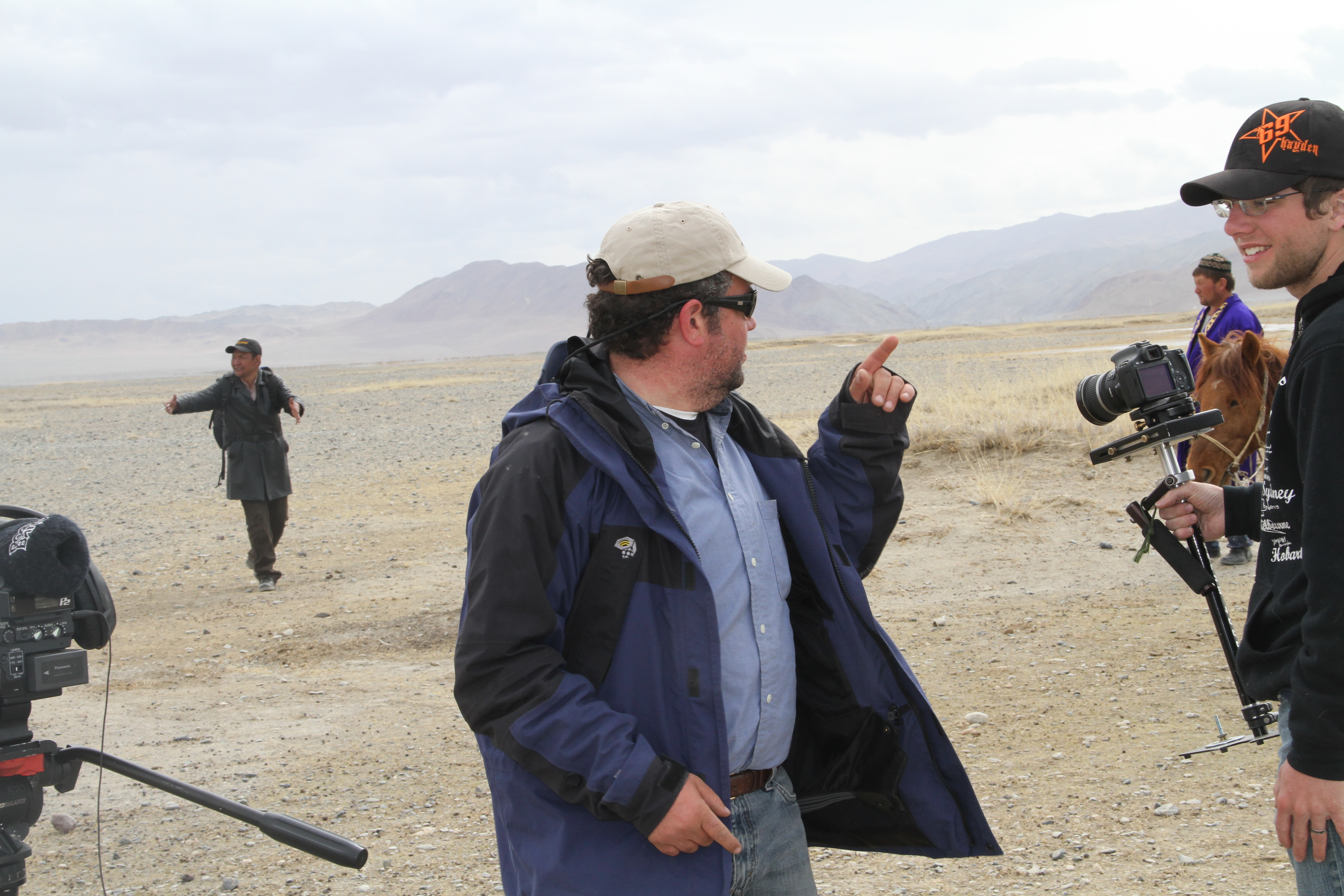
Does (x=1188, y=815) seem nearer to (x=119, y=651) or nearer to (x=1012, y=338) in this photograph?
(x=119, y=651)

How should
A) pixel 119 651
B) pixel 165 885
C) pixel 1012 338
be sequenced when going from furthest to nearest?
1. pixel 1012 338
2. pixel 119 651
3. pixel 165 885

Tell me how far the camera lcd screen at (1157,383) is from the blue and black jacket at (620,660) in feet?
2.66

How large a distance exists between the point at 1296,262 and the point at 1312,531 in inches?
22.0

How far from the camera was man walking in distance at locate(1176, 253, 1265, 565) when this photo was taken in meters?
7.06

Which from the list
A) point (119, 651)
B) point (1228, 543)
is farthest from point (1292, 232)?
point (119, 651)

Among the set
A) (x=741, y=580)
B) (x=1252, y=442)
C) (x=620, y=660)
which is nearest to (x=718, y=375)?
(x=741, y=580)

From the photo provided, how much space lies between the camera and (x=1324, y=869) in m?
1.93

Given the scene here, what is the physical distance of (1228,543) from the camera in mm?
7367

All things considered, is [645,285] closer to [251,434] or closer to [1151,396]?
[1151,396]

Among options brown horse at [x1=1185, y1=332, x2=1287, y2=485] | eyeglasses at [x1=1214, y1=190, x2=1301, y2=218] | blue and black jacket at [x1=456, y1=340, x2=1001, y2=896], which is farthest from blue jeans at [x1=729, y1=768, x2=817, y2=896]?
brown horse at [x1=1185, y1=332, x2=1287, y2=485]

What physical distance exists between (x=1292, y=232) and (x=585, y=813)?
5.78 ft

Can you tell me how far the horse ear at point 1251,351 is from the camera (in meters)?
5.59

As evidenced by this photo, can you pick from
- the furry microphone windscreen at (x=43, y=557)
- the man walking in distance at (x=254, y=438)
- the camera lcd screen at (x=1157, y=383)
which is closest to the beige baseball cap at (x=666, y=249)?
the camera lcd screen at (x=1157, y=383)

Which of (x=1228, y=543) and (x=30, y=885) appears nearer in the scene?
(x=30, y=885)
